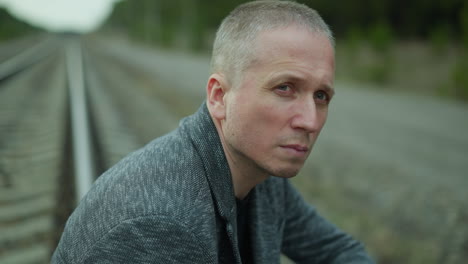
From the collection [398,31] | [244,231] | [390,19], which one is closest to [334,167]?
[244,231]

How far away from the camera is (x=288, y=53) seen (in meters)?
1.53

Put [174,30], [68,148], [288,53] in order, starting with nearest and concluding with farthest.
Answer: [288,53] → [68,148] → [174,30]

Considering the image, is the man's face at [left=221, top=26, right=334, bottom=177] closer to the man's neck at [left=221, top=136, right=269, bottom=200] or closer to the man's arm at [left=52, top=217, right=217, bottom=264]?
the man's neck at [left=221, top=136, right=269, bottom=200]

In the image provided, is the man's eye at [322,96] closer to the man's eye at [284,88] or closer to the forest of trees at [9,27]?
the man's eye at [284,88]

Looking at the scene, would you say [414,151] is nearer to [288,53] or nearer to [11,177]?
[11,177]

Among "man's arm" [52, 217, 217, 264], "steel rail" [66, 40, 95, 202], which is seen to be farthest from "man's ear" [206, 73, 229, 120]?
"steel rail" [66, 40, 95, 202]

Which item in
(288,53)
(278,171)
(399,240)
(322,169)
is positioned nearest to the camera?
(288,53)

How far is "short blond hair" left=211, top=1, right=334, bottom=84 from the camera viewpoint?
1558 millimetres

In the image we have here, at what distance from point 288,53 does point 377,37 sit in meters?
18.0

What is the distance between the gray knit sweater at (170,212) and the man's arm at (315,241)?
36 centimetres

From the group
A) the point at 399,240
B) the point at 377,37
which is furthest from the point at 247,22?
the point at 377,37

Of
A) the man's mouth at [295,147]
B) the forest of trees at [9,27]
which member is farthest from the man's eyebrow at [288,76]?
the forest of trees at [9,27]

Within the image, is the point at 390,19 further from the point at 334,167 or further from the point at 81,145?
the point at 81,145

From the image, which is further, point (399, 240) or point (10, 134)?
point (10, 134)
